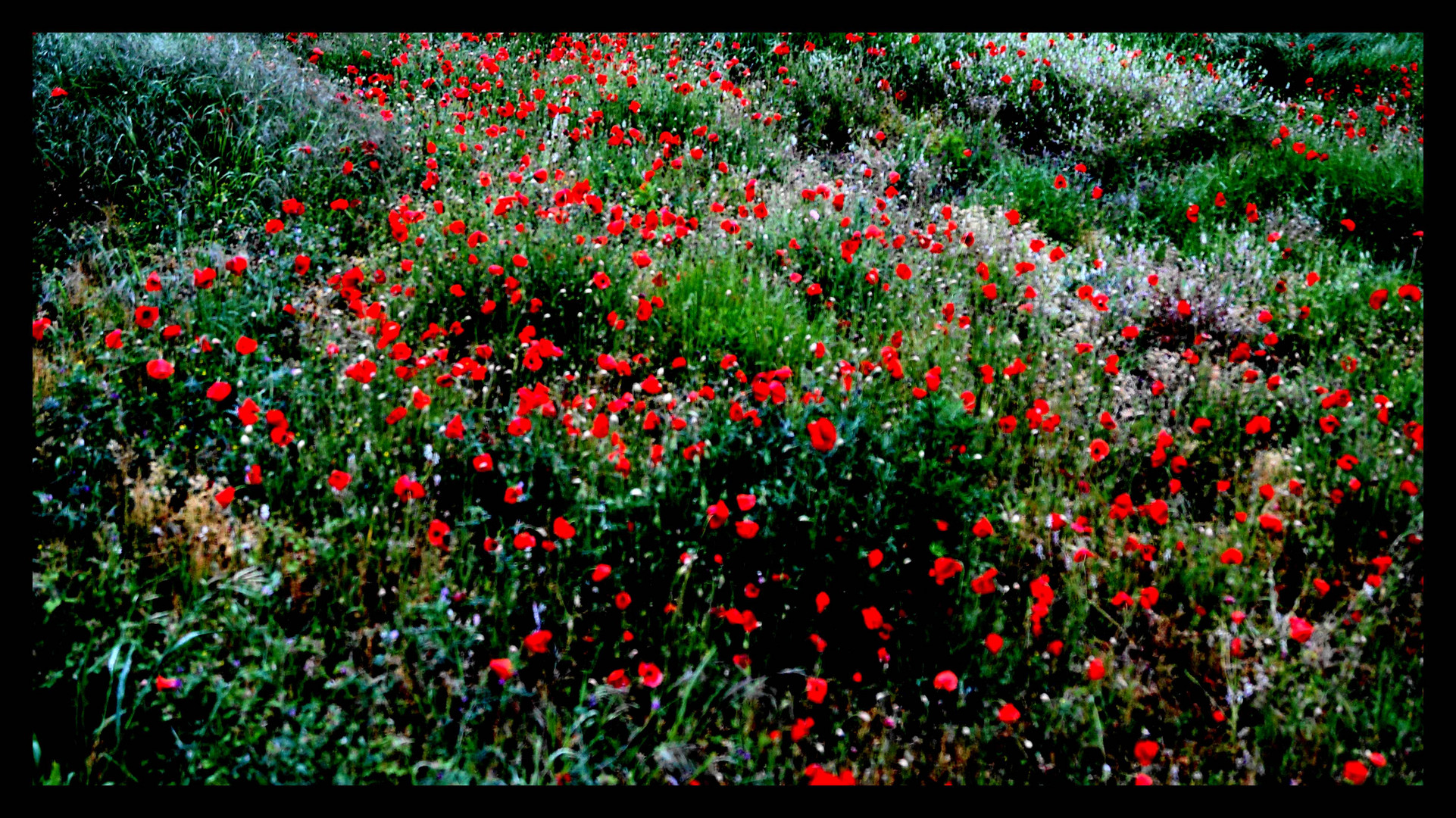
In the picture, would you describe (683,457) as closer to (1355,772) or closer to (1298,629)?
(1298,629)

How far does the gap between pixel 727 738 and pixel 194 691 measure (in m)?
1.44

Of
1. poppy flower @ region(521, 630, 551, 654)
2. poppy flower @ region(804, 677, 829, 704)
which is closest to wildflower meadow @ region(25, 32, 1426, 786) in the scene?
poppy flower @ region(804, 677, 829, 704)

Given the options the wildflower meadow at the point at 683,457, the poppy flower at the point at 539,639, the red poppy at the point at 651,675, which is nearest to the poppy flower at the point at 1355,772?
the wildflower meadow at the point at 683,457

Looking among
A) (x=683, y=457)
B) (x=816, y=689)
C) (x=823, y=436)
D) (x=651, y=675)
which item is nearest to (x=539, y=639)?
(x=651, y=675)

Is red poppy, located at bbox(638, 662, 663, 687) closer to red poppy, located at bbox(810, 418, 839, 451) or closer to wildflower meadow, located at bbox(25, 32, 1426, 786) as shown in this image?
wildflower meadow, located at bbox(25, 32, 1426, 786)

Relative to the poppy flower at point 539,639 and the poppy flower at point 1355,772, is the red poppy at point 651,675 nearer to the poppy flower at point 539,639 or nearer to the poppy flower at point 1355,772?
the poppy flower at point 539,639

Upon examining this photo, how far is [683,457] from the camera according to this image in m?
2.86

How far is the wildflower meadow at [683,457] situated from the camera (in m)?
2.26

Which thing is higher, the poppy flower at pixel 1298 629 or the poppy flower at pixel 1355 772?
the poppy flower at pixel 1298 629

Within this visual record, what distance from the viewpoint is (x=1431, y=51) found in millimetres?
3121

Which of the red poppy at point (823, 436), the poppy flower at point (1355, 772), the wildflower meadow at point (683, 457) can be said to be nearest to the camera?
the poppy flower at point (1355, 772)

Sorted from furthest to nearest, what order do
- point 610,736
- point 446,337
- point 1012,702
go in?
point 446,337
point 1012,702
point 610,736

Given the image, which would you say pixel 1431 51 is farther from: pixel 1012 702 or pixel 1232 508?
pixel 1012 702
